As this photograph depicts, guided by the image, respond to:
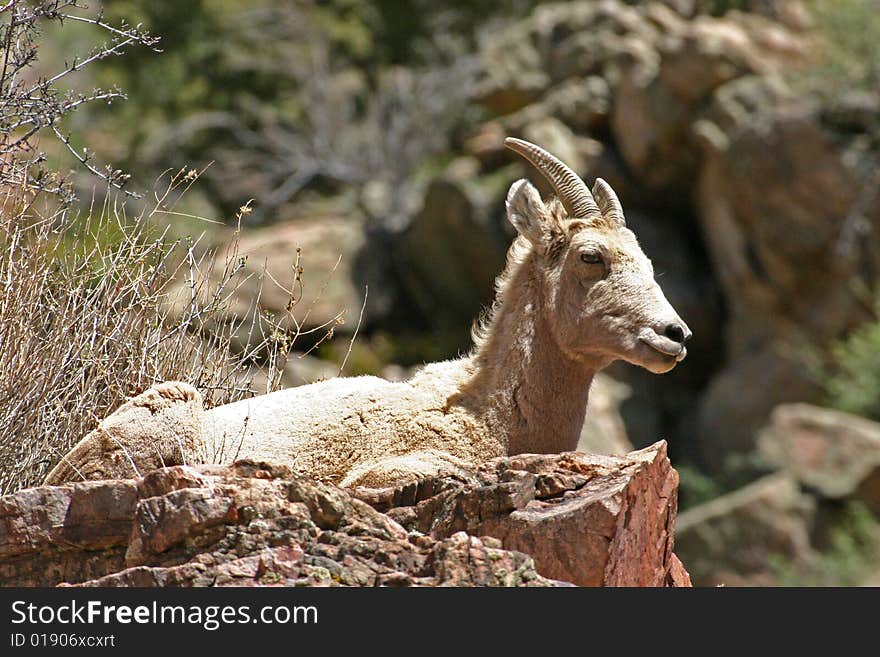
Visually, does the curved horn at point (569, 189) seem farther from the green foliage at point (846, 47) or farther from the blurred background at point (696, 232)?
the green foliage at point (846, 47)

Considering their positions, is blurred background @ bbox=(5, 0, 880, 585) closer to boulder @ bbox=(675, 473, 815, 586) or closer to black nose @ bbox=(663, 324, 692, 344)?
boulder @ bbox=(675, 473, 815, 586)

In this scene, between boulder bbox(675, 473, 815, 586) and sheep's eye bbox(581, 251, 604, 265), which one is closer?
sheep's eye bbox(581, 251, 604, 265)

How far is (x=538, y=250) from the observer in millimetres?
7359

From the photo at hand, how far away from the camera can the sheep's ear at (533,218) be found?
24.0 feet

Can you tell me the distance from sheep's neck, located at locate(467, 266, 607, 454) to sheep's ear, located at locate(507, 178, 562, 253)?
14.0 inches

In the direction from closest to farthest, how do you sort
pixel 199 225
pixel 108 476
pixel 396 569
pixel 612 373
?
1. pixel 396 569
2. pixel 108 476
3. pixel 612 373
4. pixel 199 225

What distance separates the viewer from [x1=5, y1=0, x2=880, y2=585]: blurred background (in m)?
17.1

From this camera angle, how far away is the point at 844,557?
16.3 m

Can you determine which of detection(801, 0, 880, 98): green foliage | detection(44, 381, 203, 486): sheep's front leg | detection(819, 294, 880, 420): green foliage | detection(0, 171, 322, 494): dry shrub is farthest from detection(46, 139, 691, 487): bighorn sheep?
detection(801, 0, 880, 98): green foliage

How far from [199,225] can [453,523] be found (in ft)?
70.8

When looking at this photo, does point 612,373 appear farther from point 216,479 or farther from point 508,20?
point 216,479

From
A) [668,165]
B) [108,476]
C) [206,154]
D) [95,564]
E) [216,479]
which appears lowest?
[206,154]

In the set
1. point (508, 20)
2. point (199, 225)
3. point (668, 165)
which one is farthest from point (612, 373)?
point (508, 20)
